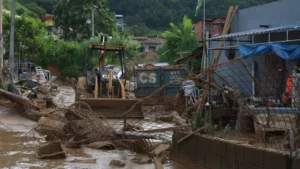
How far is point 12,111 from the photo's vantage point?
2056 centimetres

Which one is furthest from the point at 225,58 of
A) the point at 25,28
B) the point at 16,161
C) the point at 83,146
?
the point at 25,28

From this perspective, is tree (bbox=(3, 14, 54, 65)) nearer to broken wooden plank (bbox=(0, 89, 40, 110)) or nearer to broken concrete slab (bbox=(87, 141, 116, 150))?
broken wooden plank (bbox=(0, 89, 40, 110))

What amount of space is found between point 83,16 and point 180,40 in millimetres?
21268

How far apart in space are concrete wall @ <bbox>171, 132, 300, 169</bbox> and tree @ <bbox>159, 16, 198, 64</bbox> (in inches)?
1039

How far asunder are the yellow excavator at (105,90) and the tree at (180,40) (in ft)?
53.3

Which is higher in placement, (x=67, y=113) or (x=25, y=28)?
(x=25, y=28)

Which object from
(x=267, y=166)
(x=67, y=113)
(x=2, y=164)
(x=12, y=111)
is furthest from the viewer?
(x=12, y=111)

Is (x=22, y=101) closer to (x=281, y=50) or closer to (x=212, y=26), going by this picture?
(x=281, y=50)

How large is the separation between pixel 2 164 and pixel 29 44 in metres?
35.0

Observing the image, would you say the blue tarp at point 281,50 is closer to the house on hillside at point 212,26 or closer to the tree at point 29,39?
the house on hillside at point 212,26

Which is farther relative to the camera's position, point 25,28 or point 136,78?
point 25,28

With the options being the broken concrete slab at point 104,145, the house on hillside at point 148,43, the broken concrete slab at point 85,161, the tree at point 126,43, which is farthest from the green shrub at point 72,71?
the broken concrete slab at point 85,161

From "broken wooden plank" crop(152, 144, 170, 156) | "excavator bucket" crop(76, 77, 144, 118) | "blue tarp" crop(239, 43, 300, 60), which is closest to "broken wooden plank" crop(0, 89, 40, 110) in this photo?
"excavator bucket" crop(76, 77, 144, 118)

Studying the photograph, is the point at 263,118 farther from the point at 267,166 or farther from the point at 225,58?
the point at 225,58
